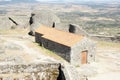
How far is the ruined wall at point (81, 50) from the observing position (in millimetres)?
30125

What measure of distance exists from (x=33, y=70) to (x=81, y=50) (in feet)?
64.5

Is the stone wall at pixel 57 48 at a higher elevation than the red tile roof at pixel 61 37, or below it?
below

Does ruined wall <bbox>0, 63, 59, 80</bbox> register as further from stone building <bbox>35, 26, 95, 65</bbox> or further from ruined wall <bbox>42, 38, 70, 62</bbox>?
ruined wall <bbox>42, 38, 70, 62</bbox>

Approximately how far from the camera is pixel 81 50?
3086cm

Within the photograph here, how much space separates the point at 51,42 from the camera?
32.7 metres

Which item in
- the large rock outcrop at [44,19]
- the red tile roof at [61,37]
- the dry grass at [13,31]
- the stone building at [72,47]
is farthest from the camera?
the large rock outcrop at [44,19]

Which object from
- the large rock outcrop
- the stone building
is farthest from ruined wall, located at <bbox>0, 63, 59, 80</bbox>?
the large rock outcrop

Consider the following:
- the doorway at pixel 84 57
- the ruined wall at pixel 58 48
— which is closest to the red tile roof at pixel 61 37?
the ruined wall at pixel 58 48

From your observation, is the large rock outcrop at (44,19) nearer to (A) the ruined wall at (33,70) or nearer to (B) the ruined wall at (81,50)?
(B) the ruined wall at (81,50)

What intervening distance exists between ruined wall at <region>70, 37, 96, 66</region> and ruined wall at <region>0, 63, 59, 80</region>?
60.1 feet

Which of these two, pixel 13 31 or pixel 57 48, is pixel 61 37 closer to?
pixel 57 48

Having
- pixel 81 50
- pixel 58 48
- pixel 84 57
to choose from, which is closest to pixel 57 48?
pixel 58 48

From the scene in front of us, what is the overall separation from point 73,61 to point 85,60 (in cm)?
179

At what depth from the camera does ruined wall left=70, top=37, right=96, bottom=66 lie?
30.1 meters
